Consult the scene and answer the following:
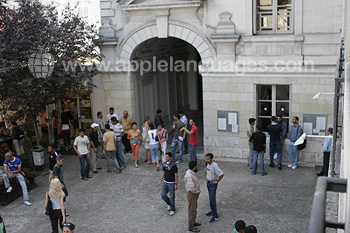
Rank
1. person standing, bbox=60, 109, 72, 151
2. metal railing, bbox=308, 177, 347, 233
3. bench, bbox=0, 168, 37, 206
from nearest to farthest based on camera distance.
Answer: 1. metal railing, bbox=308, 177, 347, 233
2. bench, bbox=0, 168, 37, 206
3. person standing, bbox=60, 109, 72, 151

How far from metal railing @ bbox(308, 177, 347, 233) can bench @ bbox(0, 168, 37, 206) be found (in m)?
10.3

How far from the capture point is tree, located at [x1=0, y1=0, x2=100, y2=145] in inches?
512

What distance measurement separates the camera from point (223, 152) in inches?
596

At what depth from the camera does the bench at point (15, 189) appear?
11.6 metres

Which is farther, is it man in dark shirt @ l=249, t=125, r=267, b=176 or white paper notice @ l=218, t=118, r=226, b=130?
white paper notice @ l=218, t=118, r=226, b=130

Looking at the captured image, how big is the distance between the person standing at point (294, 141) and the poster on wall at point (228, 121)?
186cm

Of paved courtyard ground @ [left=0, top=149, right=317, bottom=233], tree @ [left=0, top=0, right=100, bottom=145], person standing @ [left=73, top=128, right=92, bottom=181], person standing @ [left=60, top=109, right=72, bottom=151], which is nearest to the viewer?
paved courtyard ground @ [left=0, top=149, right=317, bottom=233]

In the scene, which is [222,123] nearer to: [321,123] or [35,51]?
[321,123]

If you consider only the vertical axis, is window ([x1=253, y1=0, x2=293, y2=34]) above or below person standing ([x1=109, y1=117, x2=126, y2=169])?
above

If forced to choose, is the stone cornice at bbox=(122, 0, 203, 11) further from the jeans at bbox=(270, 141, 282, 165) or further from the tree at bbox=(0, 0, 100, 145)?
the jeans at bbox=(270, 141, 282, 165)

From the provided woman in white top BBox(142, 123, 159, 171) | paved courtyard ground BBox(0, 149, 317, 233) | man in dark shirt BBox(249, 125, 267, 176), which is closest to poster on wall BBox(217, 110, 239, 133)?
paved courtyard ground BBox(0, 149, 317, 233)

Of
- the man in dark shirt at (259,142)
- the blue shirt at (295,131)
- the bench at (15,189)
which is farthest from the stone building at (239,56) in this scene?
the bench at (15,189)

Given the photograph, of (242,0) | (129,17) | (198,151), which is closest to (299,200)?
(198,151)

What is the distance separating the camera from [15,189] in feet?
39.7
